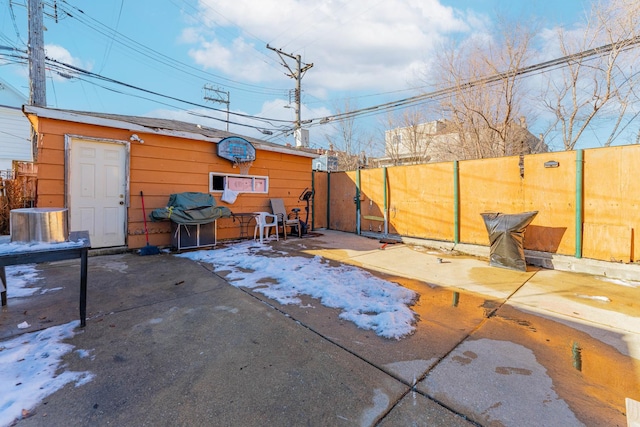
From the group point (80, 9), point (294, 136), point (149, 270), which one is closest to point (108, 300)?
point (149, 270)

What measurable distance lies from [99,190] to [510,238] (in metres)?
7.16

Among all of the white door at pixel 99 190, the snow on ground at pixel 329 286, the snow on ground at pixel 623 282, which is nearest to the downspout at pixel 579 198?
the snow on ground at pixel 623 282

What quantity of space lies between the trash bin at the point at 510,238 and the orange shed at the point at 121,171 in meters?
5.46

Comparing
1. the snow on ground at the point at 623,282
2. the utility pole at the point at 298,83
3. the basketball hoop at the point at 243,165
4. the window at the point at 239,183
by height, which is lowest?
the snow on ground at the point at 623,282

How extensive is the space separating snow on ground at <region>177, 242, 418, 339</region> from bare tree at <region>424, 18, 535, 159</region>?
646 centimetres

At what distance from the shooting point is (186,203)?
5.30 m

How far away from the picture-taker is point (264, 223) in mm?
6609

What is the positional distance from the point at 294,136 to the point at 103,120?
10575 mm

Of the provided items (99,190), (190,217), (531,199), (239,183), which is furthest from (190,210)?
(531,199)

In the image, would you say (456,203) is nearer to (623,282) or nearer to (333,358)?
(623,282)

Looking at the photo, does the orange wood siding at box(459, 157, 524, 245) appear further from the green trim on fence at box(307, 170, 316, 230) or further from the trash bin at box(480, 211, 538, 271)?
the green trim on fence at box(307, 170, 316, 230)

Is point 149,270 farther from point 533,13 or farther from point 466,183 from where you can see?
point 533,13

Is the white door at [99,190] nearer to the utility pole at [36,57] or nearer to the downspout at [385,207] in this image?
the utility pole at [36,57]

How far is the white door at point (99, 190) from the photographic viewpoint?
15.5ft
